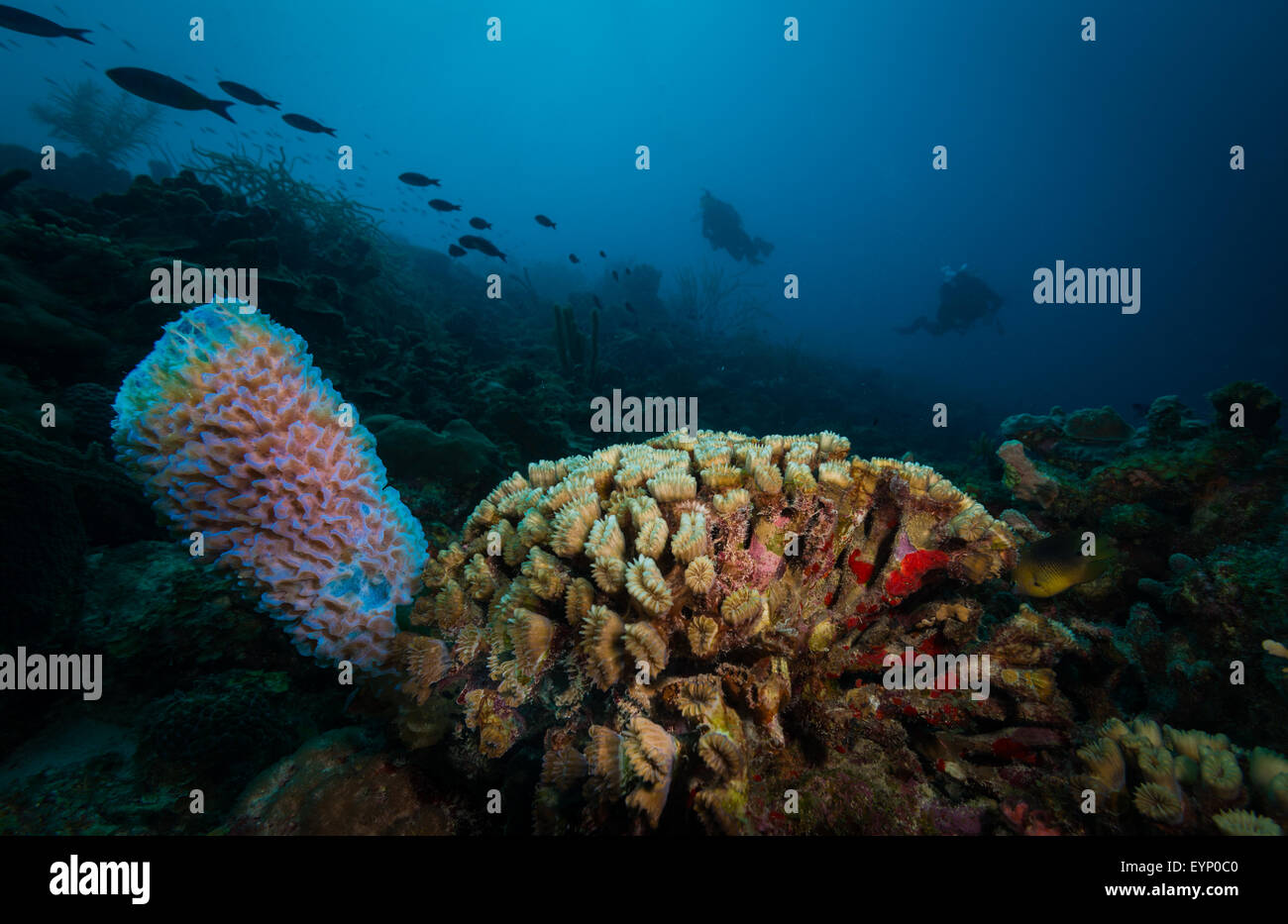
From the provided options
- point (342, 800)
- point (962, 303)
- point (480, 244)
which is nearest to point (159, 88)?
point (480, 244)

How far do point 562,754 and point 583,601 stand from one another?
26.0 inches

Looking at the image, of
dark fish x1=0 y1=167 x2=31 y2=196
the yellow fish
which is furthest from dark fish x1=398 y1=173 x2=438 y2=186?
the yellow fish

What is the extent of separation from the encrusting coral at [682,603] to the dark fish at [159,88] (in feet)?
30.9

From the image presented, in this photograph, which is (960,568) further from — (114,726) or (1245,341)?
(1245,341)

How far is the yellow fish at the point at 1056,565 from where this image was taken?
2.70 metres

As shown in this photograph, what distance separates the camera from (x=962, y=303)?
30328 mm

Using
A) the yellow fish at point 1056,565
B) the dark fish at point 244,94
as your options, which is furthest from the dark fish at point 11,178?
the yellow fish at point 1056,565

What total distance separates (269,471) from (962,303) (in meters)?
38.0

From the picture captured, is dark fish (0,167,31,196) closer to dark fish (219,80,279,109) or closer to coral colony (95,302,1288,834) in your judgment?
dark fish (219,80,279,109)

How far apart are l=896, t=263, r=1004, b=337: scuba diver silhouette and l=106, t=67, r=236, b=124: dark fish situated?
32582 mm

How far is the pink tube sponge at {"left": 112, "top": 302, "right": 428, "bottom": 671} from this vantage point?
203cm

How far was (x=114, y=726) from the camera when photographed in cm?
324

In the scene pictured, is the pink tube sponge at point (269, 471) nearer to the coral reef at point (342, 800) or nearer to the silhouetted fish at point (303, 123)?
the coral reef at point (342, 800)

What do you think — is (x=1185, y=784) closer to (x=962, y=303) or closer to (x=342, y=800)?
(x=342, y=800)
